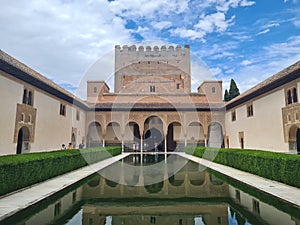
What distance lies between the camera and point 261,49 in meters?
14.2

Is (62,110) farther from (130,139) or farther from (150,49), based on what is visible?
(150,49)

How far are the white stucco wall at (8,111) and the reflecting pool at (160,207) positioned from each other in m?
5.46

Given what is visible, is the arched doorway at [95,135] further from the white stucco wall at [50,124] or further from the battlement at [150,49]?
the battlement at [150,49]

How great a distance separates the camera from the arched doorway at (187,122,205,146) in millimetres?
24469

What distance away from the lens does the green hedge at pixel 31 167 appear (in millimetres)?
5246

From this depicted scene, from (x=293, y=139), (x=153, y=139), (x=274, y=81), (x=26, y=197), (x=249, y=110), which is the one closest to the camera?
(x=26, y=197)

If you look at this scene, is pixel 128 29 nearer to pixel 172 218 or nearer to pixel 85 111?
pixel 85 111

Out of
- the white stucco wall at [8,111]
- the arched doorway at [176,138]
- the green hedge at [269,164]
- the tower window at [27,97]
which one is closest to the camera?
the green hedge at [269,164]

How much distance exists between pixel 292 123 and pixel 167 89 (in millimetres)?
20915

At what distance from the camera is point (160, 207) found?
448 centimetres

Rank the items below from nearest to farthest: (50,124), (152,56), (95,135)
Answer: (50,124), (95,135), (152,56)

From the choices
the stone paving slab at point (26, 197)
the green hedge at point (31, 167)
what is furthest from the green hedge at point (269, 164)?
the green hedge at point (31, 167)

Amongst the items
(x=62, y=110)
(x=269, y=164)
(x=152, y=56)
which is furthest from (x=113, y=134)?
(x=269, y=164)

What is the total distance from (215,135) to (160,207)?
69.0 ft
